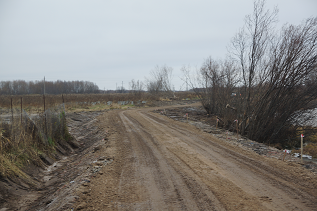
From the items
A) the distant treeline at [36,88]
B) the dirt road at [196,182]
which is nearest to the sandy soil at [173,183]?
the dirt road at [196,182]

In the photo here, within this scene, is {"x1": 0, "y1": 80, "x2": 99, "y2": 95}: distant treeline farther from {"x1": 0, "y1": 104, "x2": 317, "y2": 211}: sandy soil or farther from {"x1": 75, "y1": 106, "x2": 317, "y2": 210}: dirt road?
{"x1": 75, "y1": 106, "x2": 317, "y2": 210}: dirt road

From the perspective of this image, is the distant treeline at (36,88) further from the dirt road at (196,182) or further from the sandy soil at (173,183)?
the dirt road at (196,182)

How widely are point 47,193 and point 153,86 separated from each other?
58.2 meters

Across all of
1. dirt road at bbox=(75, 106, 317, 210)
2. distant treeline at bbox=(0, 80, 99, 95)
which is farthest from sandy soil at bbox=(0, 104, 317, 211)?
distant treeline at bbox=(0, 80, 99, 95)

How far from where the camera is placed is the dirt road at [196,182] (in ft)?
15.5

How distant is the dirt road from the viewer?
473 cm

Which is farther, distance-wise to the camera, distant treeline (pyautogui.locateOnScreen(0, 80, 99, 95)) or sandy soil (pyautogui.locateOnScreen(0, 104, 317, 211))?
distant treeline (pyautogui.locateOnScreen(0, 80, 99, 95))

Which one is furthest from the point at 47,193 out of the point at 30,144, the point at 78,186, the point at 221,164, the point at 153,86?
the point at 153,86

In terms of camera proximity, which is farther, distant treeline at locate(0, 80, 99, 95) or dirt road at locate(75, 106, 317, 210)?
distant treeline at locate(0, 80, 99, 95)

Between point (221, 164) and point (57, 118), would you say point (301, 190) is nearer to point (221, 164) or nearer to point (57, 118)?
point (221, 164)

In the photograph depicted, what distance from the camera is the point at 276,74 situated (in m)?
12.6

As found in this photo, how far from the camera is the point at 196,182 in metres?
5.88

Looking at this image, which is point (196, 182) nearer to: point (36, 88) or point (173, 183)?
point (173, 183)

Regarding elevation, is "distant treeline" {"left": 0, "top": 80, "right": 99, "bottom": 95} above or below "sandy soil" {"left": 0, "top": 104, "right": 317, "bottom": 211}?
above
